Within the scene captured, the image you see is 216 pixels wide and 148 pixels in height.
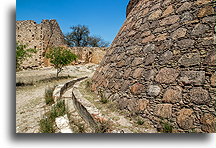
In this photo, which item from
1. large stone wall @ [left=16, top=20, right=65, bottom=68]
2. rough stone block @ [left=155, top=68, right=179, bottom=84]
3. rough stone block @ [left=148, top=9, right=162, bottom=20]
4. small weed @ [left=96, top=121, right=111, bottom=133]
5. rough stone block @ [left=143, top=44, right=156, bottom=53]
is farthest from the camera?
large stone wall @ [left=16, top=20, right=65, bottom=68]

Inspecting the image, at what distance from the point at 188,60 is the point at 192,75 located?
25 centimetres

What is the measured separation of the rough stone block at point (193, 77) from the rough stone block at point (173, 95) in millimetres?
134

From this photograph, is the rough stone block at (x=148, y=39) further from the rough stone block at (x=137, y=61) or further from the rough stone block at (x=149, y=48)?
the rough stone block at (x=137, y=61)

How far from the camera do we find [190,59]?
2023 mm

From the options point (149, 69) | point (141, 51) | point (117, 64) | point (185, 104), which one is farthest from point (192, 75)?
point (117, 64)

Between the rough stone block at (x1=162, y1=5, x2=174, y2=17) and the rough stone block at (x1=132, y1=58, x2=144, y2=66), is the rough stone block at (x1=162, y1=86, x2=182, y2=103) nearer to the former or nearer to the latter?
the rough stone block at (x1=132, y1=58, x2=144, y2=66)

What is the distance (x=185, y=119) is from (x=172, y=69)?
0.73 m

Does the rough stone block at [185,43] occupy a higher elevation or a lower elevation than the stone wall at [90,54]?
lower

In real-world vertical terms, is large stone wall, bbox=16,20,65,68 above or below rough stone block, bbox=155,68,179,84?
above

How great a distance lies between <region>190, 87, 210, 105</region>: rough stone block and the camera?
1.70 metres

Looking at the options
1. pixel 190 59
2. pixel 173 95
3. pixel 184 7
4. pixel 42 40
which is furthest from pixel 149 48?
pixel 42 40

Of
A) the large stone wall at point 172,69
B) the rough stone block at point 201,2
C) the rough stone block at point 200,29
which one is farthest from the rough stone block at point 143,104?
the rough stone block at point 201,2

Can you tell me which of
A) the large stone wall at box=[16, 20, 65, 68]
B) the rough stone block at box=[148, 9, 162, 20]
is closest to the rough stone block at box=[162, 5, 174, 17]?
the rough stone block at box=[148, 9, 162, 20]

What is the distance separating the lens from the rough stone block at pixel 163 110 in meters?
1.88
